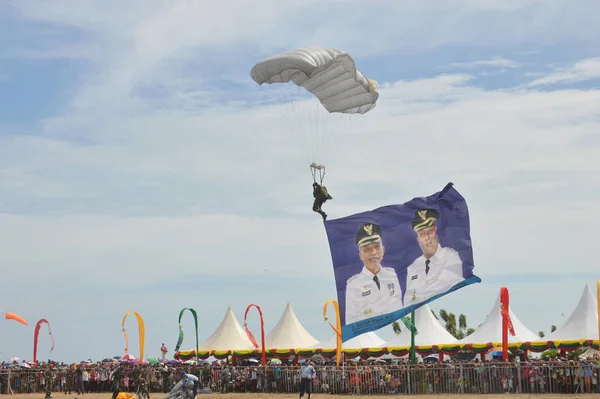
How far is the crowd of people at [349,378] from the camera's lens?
26141 millimetres

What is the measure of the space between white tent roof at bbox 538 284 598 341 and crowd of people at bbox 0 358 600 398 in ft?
17.3

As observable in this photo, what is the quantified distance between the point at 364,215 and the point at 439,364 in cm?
525

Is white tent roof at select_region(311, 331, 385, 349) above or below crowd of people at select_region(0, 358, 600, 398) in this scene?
above

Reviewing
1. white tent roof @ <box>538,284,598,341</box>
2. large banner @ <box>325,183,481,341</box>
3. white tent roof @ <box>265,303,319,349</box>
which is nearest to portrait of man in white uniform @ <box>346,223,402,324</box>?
large banner @ <box>325,183,481,341</box>

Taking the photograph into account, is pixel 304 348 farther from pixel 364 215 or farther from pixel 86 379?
pixel 364 215

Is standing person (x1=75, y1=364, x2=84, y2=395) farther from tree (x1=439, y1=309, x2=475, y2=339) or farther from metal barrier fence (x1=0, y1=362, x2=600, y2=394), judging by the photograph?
tree (x1=439, y1=309, x2=475, y2=339)

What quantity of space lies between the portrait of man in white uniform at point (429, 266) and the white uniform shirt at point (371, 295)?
1.32 feet

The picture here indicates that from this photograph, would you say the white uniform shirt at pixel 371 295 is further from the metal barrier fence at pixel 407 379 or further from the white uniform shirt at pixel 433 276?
the metal barrier fence at pixel 407 379

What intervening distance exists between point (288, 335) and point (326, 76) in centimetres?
1913

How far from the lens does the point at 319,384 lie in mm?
29656

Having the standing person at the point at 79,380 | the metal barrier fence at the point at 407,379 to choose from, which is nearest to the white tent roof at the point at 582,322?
the metal barrier fence at the point at 407,379

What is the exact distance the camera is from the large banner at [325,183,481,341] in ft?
87.8

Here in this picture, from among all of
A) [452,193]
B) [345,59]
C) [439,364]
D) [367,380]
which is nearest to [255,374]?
[367,380]

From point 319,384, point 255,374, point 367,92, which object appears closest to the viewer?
point 367,92
